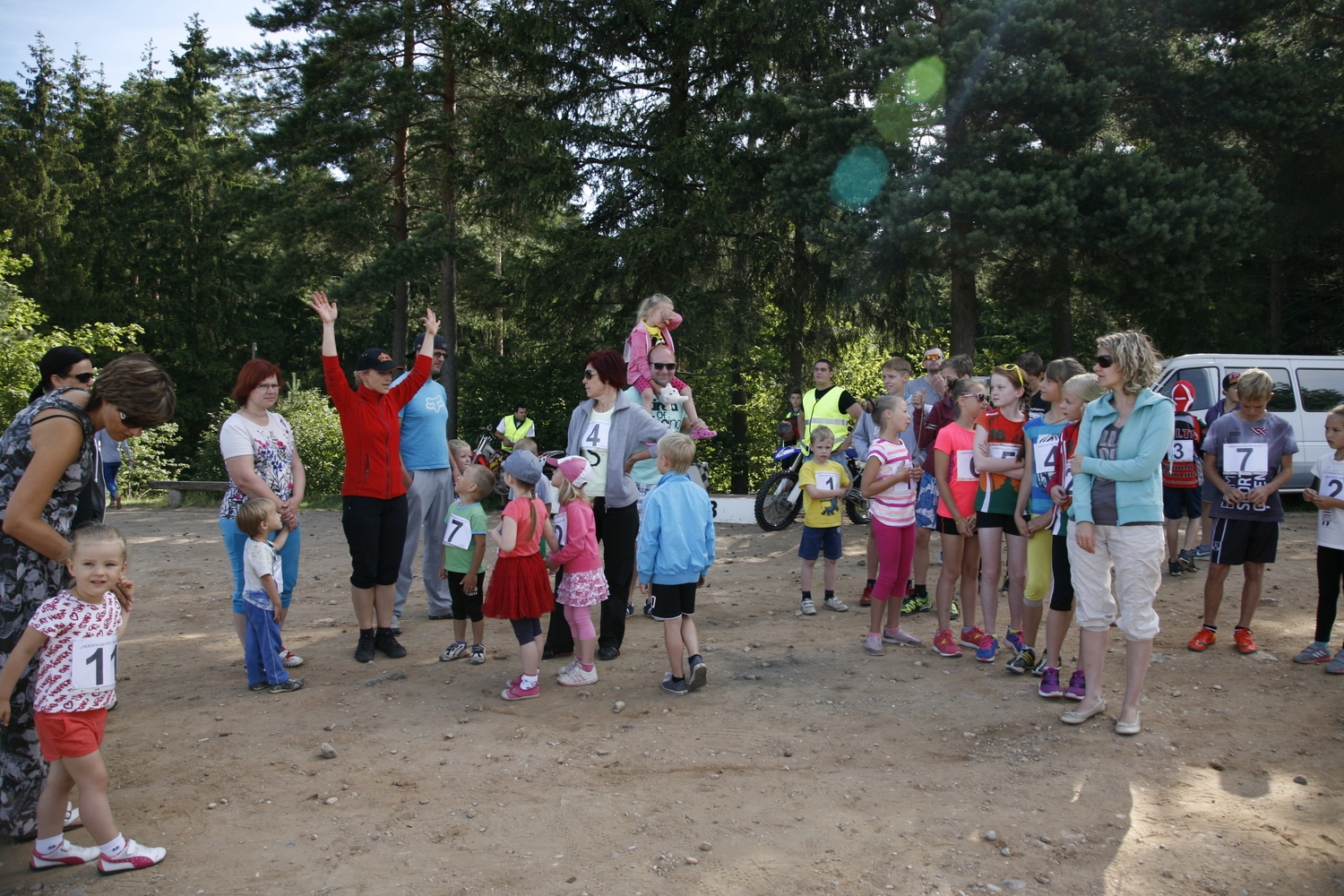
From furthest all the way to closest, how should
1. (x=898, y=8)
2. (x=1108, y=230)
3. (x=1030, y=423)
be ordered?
(x=898, y=8) < (x=1108, y=230) < (x=1030, y=423)

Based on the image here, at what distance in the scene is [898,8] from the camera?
14.2m

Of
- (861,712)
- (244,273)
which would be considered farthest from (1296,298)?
(244,273)

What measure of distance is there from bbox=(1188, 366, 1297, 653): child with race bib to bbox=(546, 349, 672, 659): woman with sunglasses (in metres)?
3.57

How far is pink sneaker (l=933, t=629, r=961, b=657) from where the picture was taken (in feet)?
19.0

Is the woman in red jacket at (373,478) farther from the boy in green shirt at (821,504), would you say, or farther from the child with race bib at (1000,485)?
the child with race bib at (1000,485)

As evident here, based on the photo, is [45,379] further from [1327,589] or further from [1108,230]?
[1108,230]

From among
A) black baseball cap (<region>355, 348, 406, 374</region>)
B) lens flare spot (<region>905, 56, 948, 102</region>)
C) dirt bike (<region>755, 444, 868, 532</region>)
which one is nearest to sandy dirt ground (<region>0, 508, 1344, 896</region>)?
black baseball cap (<region>355, 348, 406, 374</region>)

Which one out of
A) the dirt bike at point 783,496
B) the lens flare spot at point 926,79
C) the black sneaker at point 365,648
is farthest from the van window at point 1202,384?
the black sneaker at point 365,648

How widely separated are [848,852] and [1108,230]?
38.8 feet

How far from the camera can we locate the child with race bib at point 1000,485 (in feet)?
17.7

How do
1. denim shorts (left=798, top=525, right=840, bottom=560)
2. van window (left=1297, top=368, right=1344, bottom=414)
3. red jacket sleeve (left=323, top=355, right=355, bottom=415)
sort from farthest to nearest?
van window (left=1297, top=368, right=1344, bottom=414) < denim shorts (left=798, top=525, right=840, bottom=560) < red jacket sleeve (left=323, top=355, right=355, bottom=415)

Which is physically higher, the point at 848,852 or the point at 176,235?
the point at 176,235

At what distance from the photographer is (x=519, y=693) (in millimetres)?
5074

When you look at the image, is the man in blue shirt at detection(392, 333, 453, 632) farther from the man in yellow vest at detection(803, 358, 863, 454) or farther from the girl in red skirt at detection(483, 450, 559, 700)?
the man in yellow vest at detection(803, 358, 863, 454)
